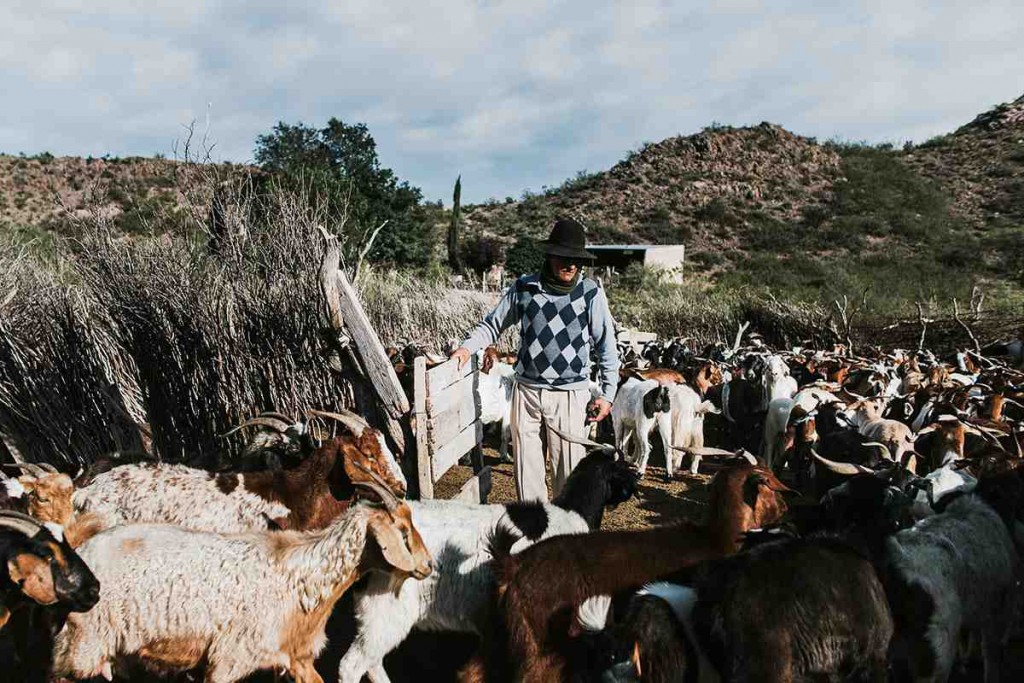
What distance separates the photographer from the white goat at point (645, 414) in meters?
8.96

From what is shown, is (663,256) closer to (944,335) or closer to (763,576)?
(944,335)

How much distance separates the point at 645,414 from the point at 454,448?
336cm

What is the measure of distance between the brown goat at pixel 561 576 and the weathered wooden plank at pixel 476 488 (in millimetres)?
2331

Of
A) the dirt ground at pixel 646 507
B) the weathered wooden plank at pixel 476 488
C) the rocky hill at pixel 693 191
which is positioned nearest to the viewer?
the dirt ground at pixel 646 507

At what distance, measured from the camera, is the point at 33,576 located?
334 cm

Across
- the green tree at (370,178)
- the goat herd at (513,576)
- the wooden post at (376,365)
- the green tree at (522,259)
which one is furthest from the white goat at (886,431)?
the green tree at (522,259)

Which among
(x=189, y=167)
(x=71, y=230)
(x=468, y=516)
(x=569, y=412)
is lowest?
(x=468, y=516)

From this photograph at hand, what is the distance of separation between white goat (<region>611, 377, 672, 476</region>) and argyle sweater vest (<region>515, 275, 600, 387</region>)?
151 inches

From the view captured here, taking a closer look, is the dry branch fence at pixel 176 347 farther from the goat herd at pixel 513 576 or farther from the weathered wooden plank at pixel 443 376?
the goat herd at pixel 513 576

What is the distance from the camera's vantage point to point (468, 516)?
435 centimetres

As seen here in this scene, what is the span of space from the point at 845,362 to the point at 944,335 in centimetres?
471

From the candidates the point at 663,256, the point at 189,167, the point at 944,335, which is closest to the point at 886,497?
the point at 189,167

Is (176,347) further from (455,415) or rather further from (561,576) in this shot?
(561,576)

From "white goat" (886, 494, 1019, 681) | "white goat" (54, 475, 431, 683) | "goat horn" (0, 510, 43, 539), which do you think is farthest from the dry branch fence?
"white goat" (886, 494, 1019, 681)
